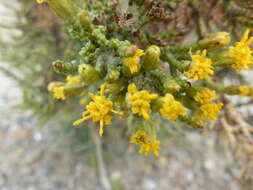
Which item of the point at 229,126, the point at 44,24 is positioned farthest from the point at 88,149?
the point at 229,126

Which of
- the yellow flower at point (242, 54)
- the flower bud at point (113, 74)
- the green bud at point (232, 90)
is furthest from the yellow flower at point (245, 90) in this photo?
the flower bud at point (113, 74)

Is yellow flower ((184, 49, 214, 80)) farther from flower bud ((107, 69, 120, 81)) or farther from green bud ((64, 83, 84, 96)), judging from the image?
green bud ((64, 83, 84, 96))

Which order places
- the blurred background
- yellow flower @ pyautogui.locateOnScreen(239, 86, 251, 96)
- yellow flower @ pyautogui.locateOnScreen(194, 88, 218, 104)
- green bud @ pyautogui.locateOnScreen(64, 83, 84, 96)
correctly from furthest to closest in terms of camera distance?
1. the blurred background
2. yellow flower @ pyautogui.locateOnScreen(239, 86, 251, 96)
3. green bud @ pyautogui.locateOnScreen(64, 83, 84, 96)
4. yellow flower @ pyautogui.locateOnScreen(194, 88, 218, 104)

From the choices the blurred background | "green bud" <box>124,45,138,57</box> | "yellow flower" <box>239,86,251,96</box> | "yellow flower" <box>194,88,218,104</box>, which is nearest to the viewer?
"green bud" <box>124,45,138,57</box>

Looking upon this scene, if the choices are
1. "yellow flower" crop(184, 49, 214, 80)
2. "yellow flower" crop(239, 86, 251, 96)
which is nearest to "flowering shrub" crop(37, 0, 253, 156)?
"yellow flower" crop(184, 49, 214, 80)

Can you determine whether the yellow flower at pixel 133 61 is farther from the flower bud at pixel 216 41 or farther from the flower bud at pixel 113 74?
the flower bud at pixel 216 41

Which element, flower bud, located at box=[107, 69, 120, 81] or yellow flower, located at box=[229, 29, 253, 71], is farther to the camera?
yellow flower, located at box=[229, 29, 253, 71]

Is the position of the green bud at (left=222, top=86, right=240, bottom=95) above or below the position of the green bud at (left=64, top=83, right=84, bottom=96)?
below
